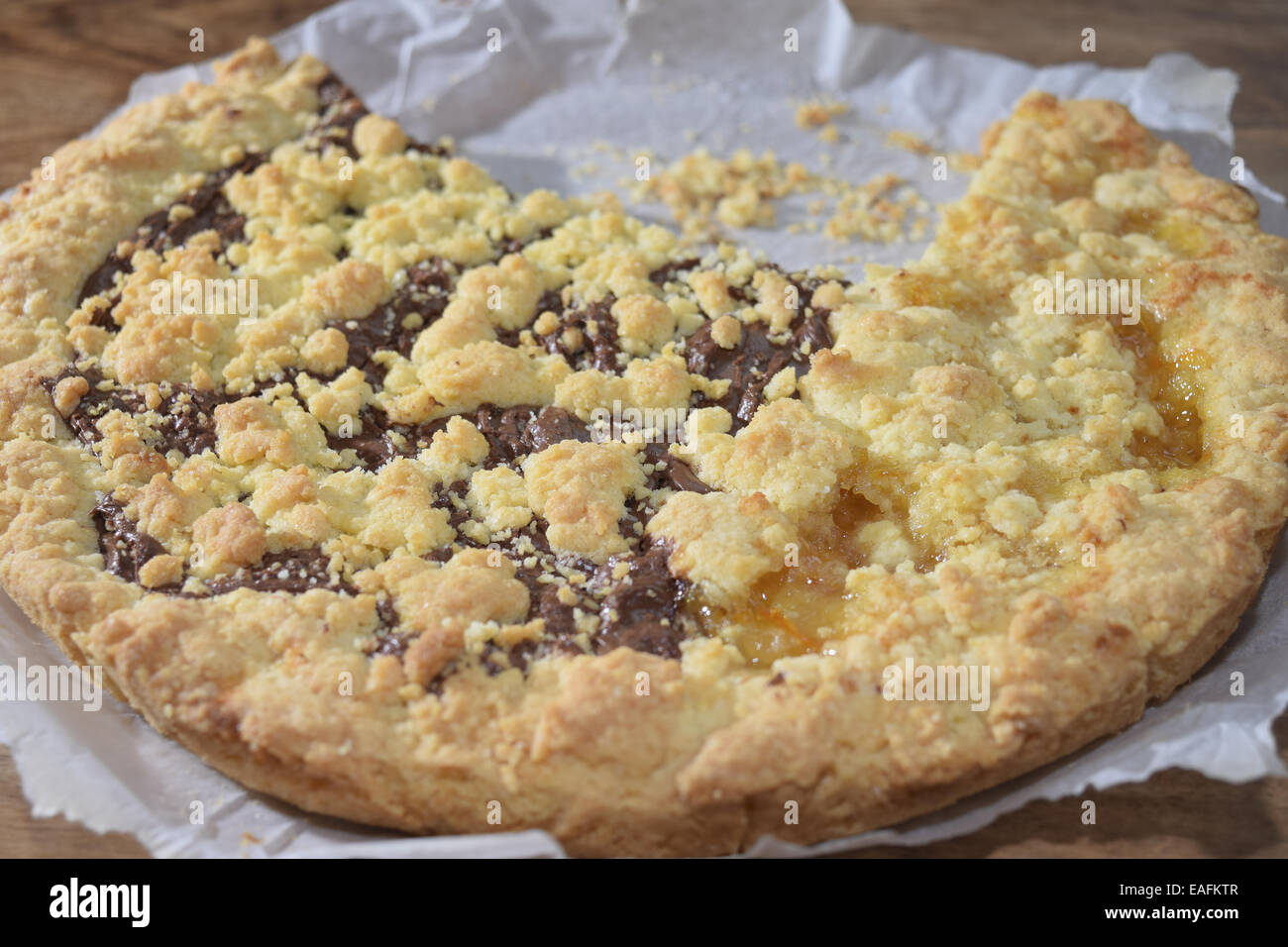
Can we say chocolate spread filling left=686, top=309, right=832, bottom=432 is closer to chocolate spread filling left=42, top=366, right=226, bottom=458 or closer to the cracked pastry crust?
the cracked pastry crust

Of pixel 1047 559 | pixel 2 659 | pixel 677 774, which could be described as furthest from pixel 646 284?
pixel 2 659

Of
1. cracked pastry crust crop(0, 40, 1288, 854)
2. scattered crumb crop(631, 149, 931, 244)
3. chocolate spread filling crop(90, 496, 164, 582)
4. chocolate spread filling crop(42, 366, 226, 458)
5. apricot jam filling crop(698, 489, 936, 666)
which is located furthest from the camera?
scattered crumb crop(631, 149, 931, 244)

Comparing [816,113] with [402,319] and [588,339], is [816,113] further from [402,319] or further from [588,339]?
[402,319]

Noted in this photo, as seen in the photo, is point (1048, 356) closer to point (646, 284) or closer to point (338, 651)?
point (646, 284)

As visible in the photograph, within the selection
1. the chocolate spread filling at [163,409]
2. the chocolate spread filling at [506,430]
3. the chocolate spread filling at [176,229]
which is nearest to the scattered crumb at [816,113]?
the chocolate spread filling at [506,430]

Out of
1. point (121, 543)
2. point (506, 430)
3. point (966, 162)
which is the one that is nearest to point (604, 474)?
point (506, 430)

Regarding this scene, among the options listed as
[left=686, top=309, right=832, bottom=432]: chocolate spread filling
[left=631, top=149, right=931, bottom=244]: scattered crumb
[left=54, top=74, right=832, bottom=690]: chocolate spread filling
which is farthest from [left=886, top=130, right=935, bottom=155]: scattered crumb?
[left=686, top=309, right=832, bottom=432]: chocolate spread filling

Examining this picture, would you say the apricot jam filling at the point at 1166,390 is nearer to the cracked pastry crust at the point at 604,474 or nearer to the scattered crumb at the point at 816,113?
the cracked pastry crust at the point at 604,474
